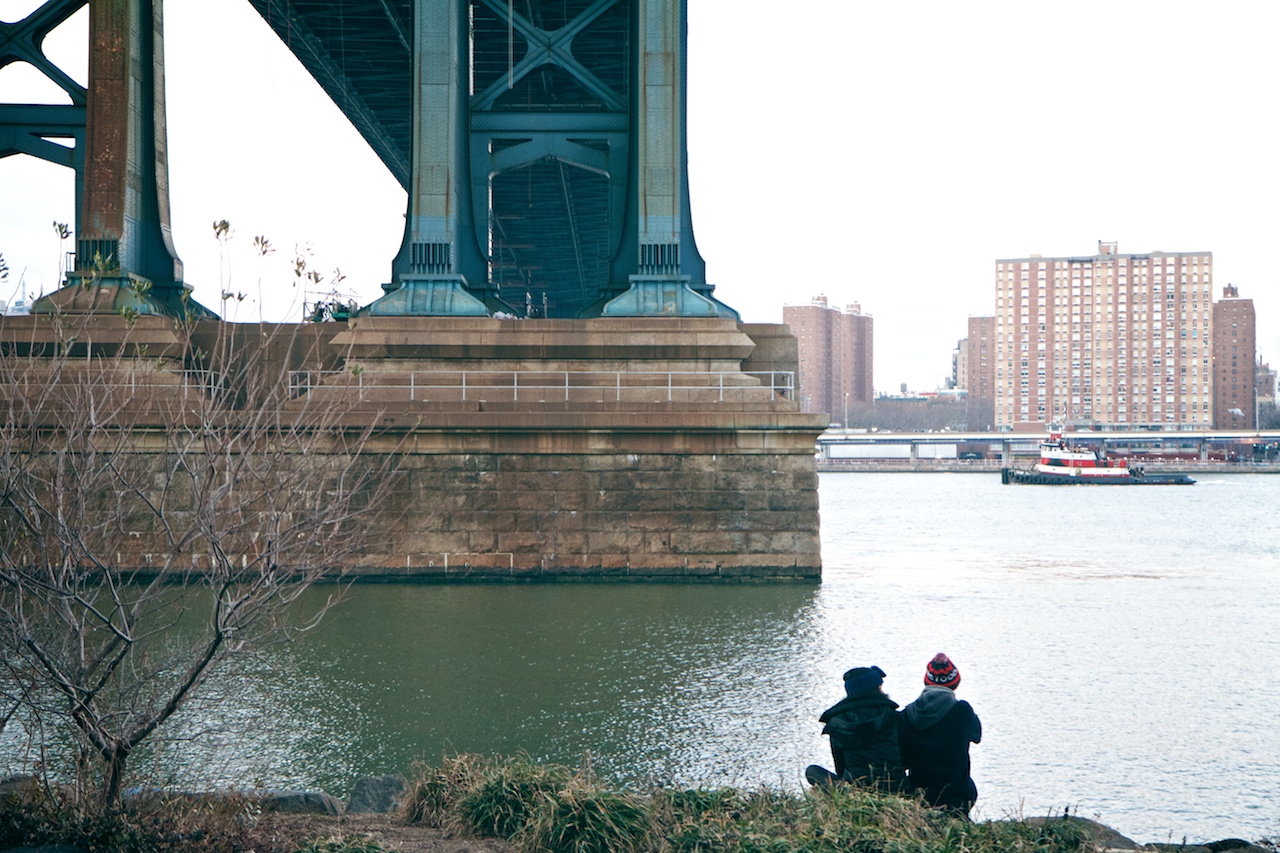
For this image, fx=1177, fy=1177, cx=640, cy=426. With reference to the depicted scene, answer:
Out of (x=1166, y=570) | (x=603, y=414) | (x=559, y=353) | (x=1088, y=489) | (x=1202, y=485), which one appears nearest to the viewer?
(x=603, y=414)

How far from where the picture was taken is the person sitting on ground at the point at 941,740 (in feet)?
Result: 26.3

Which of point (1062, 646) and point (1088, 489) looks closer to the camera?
point (1062, 646)

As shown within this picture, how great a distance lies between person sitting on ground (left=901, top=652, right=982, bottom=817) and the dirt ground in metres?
2.85

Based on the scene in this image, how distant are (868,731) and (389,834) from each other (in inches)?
135

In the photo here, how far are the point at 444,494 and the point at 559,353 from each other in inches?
173

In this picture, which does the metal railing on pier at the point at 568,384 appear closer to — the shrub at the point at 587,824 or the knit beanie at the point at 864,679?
the knit beanie at the point at 864,679

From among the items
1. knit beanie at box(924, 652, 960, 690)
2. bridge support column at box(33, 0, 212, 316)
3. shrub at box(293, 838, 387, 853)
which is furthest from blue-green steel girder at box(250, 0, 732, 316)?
shrub at box(293, 838, 387, 853)

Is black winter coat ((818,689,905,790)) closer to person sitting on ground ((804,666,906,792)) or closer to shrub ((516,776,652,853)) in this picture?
person sitting on ground ((804,666,906,792))

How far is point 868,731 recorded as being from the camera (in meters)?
8.25

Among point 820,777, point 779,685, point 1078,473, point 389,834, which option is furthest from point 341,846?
point 1078,473

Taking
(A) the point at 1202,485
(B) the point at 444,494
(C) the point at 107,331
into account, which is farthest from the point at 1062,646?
(A) the point at 1202,485

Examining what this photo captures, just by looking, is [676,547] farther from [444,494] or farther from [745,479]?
[444,494]

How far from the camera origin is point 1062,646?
64.8 ft

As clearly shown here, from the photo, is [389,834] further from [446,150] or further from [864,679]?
[446,150]
